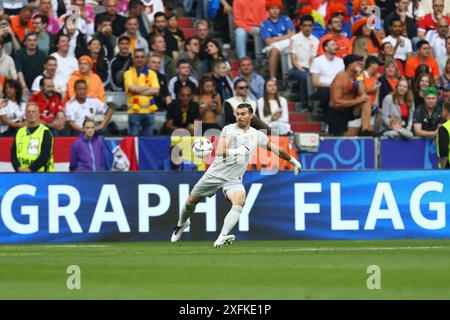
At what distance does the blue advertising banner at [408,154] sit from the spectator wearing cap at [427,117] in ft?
0.92

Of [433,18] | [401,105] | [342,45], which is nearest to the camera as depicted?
[401,105]

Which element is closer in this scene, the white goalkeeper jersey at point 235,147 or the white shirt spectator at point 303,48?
the white goalkeeper jersey at point 235,147

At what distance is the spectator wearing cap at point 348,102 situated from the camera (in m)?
25.2

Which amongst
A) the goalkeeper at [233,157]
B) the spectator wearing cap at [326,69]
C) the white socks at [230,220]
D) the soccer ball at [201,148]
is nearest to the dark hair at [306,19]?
the spectator wearing cap at [326,69]

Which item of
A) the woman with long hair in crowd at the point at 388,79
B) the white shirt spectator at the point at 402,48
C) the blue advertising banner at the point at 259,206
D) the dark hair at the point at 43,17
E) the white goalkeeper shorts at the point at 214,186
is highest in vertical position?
the dark hair at the point at 43,17

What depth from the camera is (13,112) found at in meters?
24.0

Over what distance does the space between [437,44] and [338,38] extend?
2567mm

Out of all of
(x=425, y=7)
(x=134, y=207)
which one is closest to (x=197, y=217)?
(x=134, y=207)

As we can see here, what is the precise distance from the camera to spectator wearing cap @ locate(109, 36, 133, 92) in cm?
2464

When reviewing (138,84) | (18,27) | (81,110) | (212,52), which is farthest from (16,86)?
(212,52)

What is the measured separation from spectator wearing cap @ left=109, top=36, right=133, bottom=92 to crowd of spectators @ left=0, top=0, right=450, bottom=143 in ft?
0.08

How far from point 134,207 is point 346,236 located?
12.2 feet

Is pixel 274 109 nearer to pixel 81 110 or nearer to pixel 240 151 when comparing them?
pixel 81 110

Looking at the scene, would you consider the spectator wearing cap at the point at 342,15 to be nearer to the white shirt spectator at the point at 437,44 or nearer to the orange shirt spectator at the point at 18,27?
the white shirt spectator at the point at 437,44
